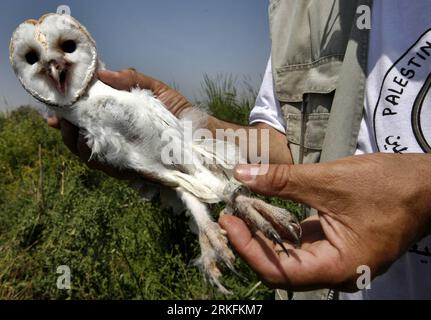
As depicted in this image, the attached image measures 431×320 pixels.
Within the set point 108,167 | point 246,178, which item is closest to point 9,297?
point 108,167

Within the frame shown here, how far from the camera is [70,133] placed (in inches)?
67.5

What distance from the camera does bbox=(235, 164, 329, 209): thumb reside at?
1.11m

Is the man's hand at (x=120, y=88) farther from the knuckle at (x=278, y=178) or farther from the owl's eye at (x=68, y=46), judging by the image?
the knuckle at (x=278, y=178)

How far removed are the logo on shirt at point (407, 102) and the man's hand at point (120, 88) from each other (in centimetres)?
79

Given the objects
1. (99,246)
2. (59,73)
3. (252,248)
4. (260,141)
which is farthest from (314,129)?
(99,246)

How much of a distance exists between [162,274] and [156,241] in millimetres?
309

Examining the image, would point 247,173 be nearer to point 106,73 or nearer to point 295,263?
point 295,263

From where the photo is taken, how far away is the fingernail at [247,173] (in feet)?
3.88

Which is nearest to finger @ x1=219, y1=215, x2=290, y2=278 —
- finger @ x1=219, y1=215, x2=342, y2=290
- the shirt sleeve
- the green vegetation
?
finger @ x1=219, y1=215, x2=342, y2=290

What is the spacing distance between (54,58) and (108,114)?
0.27 meters

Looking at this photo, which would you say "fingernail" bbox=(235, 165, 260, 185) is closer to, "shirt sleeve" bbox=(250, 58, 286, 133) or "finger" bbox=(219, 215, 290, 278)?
"finger" bbox=(219, 215, 290, 278)

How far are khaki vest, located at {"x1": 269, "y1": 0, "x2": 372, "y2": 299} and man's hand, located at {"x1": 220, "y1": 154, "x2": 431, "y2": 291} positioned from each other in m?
0.28

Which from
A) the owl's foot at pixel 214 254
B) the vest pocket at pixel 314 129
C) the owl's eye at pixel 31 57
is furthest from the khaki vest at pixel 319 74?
the owl's eye at pixel 31 57

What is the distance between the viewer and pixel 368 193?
1.08m
